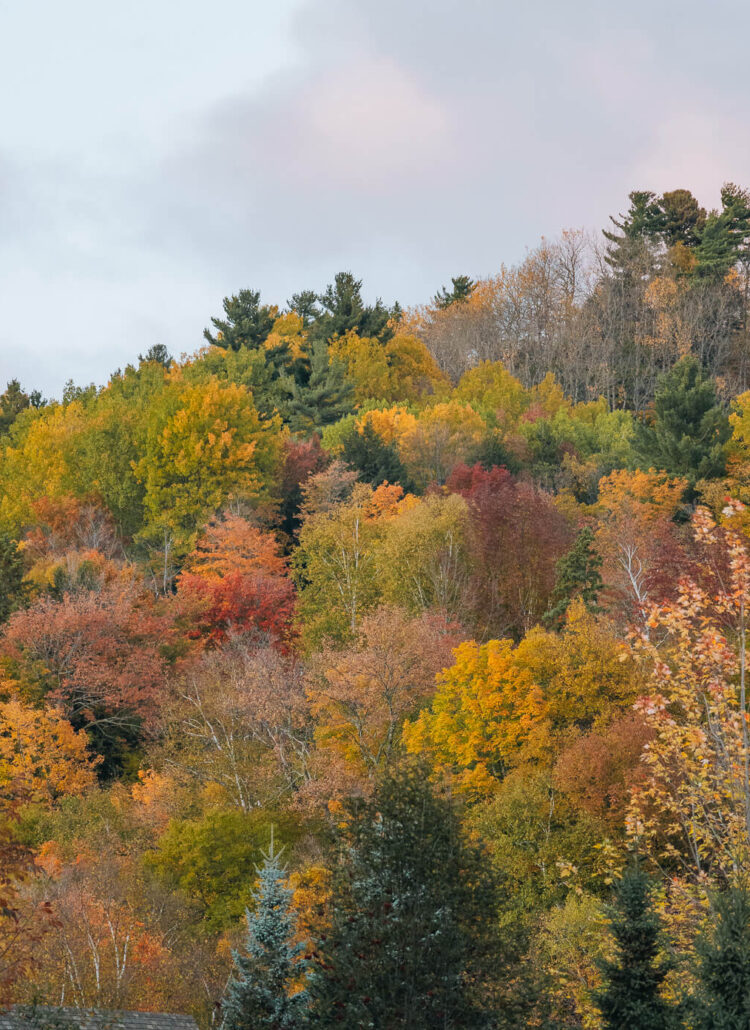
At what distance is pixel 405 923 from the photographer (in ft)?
55.2

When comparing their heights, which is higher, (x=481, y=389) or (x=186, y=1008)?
(x=481, y=389)

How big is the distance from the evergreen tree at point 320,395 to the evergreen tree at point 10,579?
26827 millimetres

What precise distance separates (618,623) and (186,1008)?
22622 mm

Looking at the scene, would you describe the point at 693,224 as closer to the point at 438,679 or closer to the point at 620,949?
the point at 438,679

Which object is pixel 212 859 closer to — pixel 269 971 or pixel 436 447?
pixel 269 971

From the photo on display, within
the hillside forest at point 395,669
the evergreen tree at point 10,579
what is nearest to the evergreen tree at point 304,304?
the hillside forest at point 395,669

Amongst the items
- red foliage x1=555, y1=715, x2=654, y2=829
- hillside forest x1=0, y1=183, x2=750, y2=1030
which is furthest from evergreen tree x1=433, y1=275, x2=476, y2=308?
red foliage x1=555, y1=715, x2=654, y2=829

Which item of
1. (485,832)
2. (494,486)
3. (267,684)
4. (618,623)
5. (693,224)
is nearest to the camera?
(485,832)

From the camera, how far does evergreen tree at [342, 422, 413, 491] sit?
6191 centimetres

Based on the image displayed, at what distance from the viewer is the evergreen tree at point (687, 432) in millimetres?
55094

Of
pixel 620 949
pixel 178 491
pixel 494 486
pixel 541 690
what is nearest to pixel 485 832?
pixel 541 690

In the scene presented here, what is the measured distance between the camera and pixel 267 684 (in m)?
40.5

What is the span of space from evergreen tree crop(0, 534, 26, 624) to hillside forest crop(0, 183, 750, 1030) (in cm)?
14

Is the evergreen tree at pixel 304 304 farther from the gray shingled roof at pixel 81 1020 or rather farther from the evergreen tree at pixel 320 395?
the gray shingled roof at pixel 81 1020
